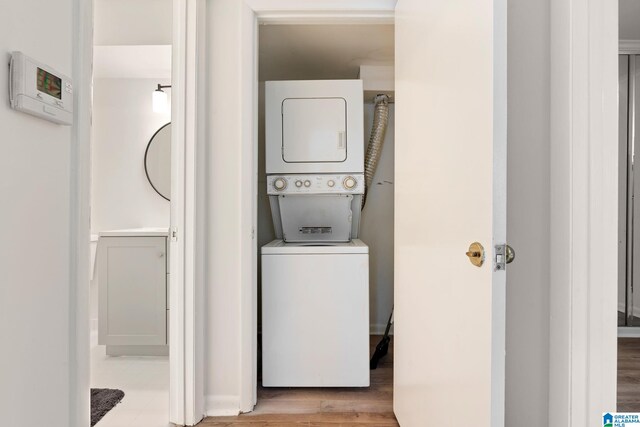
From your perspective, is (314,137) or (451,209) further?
(314,137)

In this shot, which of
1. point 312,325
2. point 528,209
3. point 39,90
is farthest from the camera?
point 312,325

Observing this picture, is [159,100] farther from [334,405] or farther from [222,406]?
[334,405]

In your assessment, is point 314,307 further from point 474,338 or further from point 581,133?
point 581,133

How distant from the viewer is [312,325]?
84.8 inches

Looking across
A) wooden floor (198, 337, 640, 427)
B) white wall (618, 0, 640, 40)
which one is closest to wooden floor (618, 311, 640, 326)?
wooden floor (198, 337, 640, 427)

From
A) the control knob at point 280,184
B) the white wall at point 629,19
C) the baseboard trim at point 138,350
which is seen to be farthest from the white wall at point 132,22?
the white wall at point 629,19

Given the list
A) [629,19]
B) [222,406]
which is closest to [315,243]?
[222,406]

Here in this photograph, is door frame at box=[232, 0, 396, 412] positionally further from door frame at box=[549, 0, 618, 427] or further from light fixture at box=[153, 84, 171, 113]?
light fixture at box=[153, 84, 171, 113]

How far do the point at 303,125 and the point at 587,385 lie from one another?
1900mm

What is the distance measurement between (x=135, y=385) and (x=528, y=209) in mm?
2270

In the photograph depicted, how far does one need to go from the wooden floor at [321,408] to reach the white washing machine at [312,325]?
6cm

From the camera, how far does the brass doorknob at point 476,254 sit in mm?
962

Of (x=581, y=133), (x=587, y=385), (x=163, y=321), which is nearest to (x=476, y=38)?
(x=581, y=133)

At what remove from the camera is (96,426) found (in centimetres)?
178
